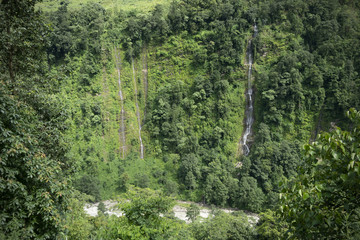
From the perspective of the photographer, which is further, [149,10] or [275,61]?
[149,10]

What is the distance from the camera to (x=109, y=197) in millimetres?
34219

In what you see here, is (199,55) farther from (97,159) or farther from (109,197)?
(109,197)

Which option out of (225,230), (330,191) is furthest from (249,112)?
(330,191)

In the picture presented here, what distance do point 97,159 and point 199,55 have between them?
942 inches

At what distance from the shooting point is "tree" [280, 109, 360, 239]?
3.34 meters

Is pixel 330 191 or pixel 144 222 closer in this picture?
pixel 330 191

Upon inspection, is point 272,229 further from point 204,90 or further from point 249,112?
point 204,90

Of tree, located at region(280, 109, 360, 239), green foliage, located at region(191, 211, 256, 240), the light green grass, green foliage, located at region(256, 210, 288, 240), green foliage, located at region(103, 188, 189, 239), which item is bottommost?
green foliage, located at region(191, 211, 256, 240)

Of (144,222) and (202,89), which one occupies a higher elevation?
(202,89)

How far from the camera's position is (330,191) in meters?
3.46

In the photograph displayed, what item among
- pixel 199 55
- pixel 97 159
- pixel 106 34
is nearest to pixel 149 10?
pixel 106 34

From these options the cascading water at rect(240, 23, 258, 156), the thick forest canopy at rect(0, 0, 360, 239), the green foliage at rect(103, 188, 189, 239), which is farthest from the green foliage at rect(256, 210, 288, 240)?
the cascading water at rect(240, 23, 258, 156)

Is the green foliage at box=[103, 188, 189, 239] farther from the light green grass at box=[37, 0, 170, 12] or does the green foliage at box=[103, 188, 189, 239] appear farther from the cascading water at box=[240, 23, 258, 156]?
the light green grass at box=[37, 0, 170, 12]

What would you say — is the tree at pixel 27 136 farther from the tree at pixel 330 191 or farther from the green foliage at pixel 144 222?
the tree at pixel 330 191
